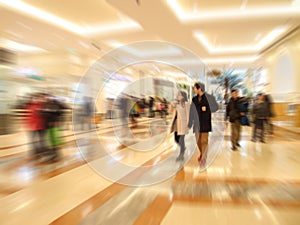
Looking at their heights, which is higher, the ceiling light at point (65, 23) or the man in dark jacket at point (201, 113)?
the ceiling light at point (65, 23)

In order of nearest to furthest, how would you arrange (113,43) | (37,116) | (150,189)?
(150,189) → (37,116) → (113,43)

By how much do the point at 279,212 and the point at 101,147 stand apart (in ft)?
14.1

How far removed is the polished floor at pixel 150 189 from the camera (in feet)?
7.61

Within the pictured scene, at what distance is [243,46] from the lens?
518 inches

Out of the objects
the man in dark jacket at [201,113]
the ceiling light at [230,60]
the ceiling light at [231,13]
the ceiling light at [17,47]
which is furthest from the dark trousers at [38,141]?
the ceiling light at [230,60]

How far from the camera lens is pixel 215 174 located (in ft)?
12.0

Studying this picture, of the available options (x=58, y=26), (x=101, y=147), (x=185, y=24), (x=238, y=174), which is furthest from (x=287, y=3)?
(x=58, y=26)

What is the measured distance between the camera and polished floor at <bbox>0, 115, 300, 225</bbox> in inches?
91.3

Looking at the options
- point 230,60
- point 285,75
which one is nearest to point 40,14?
point 285,75

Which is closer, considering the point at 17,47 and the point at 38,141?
the point at 38,141

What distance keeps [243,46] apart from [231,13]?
233 inches

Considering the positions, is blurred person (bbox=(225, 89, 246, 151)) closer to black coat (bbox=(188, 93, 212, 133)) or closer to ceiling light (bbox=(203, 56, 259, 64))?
black coat (bbox=(188, 93, 212, 133))

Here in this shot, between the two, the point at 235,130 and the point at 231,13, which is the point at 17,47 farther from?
the point at 235,130

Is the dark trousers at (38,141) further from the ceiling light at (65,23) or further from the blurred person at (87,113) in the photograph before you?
the ceiling light at (65,23)
